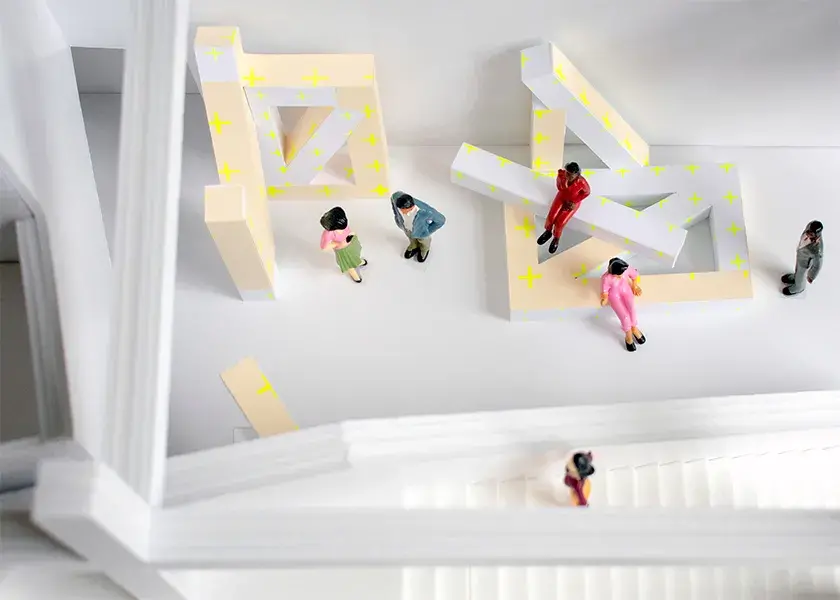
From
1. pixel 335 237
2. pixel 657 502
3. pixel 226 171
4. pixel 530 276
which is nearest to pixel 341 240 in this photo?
pixel 335 237

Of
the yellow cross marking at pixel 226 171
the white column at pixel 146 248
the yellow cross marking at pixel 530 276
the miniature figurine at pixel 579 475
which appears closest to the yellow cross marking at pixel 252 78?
the yellow cross marking at pixel 226 171

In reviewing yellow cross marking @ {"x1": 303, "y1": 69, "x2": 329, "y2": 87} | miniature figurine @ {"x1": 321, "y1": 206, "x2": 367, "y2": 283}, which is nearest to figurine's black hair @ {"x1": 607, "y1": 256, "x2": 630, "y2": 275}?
miniature figurine @ {"x1": 321, "y1": 206, "x2": 367, "y2": 283}

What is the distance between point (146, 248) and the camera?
1.13 metres

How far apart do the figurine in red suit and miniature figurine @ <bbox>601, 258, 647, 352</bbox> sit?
13 cm

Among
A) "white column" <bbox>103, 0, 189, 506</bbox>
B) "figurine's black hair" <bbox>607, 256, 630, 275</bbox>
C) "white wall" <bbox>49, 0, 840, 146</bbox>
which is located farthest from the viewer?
"figurine's black hair" <bbox>607, 256, 630, 275</bbox>

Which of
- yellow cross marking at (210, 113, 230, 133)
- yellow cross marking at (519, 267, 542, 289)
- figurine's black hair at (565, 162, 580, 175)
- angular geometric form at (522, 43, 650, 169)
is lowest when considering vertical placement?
yellow cross marking at (519, 267, 542, 289)

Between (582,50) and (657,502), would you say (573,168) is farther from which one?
(657,502)

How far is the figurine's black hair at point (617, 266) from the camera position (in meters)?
1.77

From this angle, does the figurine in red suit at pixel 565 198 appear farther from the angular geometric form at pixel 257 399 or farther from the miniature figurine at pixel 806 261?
the angular geometric form at pixel 257 399

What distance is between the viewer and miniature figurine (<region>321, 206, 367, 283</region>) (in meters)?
1.80

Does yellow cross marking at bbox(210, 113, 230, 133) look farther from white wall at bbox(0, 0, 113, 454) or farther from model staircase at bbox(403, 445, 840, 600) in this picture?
model staircase at bbox(403, 445, 840, 600)

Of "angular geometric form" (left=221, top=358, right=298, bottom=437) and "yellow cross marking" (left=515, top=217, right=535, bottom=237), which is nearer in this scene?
"angular geometric form" (left=221, top=358, right=298, bottom=437)

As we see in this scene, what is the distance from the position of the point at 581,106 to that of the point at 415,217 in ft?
1.33

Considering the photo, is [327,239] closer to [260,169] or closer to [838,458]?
[260,169]
